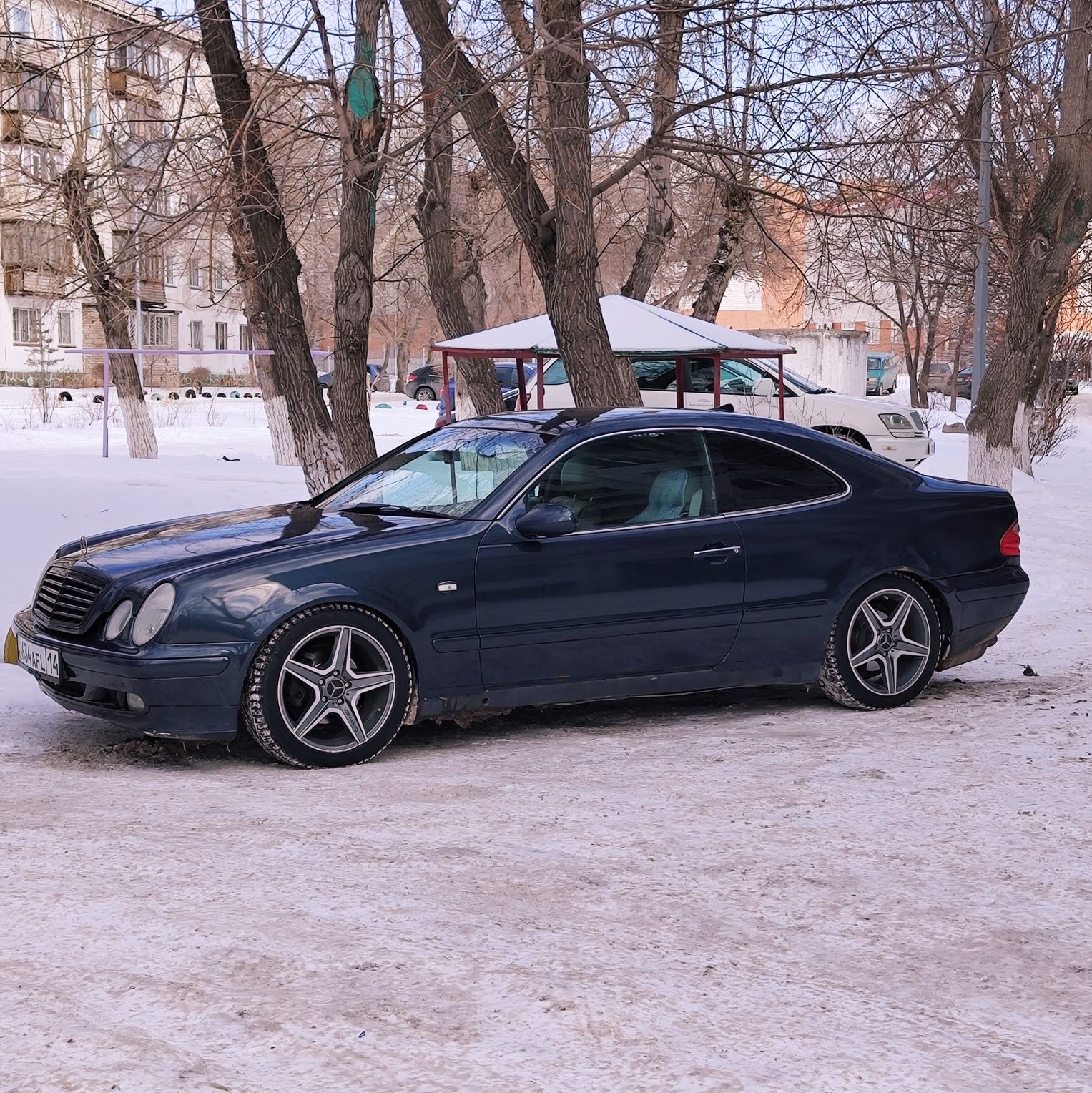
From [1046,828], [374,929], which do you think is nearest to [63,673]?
[374,929]

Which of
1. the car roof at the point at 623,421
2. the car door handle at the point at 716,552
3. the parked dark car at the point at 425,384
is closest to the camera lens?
the car door handle at the point at 716,552

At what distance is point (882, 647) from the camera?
733cm

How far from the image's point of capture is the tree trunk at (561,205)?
11.4 m

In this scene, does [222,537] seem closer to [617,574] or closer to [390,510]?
[390,510]

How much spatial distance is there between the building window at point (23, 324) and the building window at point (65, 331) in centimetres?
118

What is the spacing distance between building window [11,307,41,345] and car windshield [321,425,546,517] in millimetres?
46498

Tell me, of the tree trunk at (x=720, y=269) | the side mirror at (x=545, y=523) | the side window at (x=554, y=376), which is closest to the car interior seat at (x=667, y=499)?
the side mirror at (x=545, y=523)

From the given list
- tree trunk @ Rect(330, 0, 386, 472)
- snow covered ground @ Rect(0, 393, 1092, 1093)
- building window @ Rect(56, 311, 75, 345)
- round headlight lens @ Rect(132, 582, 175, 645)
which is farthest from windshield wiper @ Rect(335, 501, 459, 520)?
building window @ Rect(56, 311, 75, 345)

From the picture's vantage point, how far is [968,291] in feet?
121

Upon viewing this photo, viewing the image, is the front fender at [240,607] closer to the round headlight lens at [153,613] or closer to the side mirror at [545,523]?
the round headlight lens at [153,613]

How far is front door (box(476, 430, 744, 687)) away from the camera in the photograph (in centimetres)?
644

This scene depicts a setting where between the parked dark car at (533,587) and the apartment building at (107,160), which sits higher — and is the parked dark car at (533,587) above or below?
below

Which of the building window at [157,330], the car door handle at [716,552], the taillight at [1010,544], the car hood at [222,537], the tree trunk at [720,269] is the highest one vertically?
the building window at [157,330]

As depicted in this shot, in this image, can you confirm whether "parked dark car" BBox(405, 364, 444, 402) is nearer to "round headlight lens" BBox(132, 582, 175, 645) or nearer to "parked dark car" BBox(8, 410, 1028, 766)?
"parked dark car" BBox(8, 410, 1028, 766)
